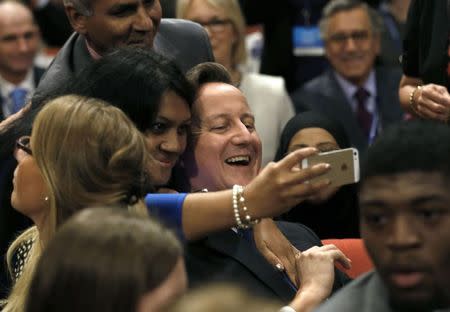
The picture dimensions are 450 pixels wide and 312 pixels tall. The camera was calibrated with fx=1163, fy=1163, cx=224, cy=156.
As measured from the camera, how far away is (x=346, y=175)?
296 centimetres

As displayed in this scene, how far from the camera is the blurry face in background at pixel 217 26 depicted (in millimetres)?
Answer: 5672

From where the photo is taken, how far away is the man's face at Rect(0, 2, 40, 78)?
A: 6.68 metres

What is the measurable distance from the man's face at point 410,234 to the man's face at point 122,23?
1611mm

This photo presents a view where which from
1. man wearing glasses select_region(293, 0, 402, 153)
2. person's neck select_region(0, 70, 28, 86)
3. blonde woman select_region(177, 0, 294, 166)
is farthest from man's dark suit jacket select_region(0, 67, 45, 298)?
person's neck select_region(0, 70, 28, 86)

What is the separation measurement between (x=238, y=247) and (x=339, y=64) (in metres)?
3.12

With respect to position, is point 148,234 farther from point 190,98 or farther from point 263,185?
point 190,98

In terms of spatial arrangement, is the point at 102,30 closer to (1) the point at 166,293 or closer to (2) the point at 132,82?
(2) the point at 132,82

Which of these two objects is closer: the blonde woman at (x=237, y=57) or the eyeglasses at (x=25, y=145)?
the eyeglasses at (x=25, y=145)

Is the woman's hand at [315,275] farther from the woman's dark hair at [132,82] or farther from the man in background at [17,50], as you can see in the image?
the man in background at [17,50]

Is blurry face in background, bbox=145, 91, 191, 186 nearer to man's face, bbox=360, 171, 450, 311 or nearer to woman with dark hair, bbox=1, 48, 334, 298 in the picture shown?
woman with dark hair, bbox=1, 48, 334, 298

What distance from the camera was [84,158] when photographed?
288 centimetres

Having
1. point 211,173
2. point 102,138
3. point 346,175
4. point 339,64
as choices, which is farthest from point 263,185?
point 339,64

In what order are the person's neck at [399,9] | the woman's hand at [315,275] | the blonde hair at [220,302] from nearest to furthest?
1. the blonde hair at [220,302]
2. the woman's hand at [315,275]
3. the person's neck at [399,9]

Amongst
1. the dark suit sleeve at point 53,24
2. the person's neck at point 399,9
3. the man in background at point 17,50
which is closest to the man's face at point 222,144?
the man in background at point 17,50
